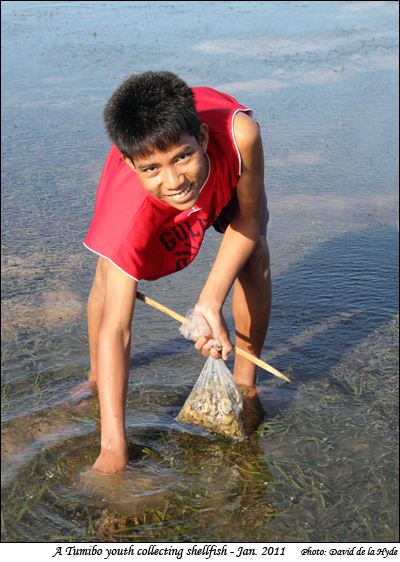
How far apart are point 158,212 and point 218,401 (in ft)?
2.88

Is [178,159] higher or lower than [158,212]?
higher

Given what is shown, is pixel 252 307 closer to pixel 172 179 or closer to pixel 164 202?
pixel 164 202

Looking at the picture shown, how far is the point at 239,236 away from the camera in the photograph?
133 inches

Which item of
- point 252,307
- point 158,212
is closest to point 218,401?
point 252,307

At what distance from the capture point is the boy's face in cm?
282

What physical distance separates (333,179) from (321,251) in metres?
1.08

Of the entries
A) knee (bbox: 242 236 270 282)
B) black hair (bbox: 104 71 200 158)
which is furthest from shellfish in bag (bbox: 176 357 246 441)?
black hair (bbox: 104 71 200 158)

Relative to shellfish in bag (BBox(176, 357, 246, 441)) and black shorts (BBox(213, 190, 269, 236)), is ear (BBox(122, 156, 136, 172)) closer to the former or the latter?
A: black shorts (BBox(213, 190, 269, 236))

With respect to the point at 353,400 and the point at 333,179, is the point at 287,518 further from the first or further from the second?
the point at 333,179

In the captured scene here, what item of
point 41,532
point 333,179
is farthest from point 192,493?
point 333,179

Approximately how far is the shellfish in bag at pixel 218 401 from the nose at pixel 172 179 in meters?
0.88

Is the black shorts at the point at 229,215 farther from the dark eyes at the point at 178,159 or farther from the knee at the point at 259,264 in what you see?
Answer: the dark eyes at the point at 178,159

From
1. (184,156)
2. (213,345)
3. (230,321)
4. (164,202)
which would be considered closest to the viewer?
(184,156)

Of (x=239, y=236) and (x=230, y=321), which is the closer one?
(x=239, y=236)
